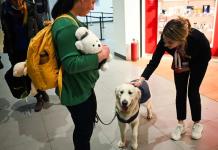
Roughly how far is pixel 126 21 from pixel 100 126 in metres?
2.74

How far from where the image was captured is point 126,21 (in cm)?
481

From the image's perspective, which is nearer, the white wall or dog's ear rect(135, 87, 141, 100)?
dog's ear rect(135, 87, 141, 100)

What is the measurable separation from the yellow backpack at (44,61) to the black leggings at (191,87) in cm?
118

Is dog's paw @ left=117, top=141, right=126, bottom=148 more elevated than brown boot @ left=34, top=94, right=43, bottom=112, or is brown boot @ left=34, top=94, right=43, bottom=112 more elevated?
brown boot @ left=34, top=94, right=43, bottom=112

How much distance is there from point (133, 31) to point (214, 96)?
2.27 m

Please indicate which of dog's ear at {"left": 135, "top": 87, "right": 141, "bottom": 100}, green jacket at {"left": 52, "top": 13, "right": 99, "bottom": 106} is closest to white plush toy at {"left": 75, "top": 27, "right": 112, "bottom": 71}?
green jacket at {"left": 52, "top": 13, "right": 99, "bottom": 106}

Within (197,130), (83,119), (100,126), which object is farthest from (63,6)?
(197,130)

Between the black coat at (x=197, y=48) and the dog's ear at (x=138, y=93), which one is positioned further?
the dog's ear at (x=138, y=93)

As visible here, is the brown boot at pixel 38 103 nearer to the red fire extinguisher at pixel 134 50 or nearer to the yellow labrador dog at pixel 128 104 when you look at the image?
the yellow labrador dog at pixel 128 104

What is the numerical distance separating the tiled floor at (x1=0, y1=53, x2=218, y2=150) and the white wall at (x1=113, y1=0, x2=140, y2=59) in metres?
1.60

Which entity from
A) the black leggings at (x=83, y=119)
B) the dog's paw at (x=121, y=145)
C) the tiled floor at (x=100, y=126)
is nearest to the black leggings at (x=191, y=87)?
the tiled floor at (x=100, y=126)

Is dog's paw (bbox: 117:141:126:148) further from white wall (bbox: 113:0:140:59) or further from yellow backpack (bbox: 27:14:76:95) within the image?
white wall (bbox: 113:0:140:59)

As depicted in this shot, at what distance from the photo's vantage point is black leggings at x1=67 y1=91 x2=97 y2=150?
1.40m

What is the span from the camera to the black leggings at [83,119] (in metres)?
1.40
